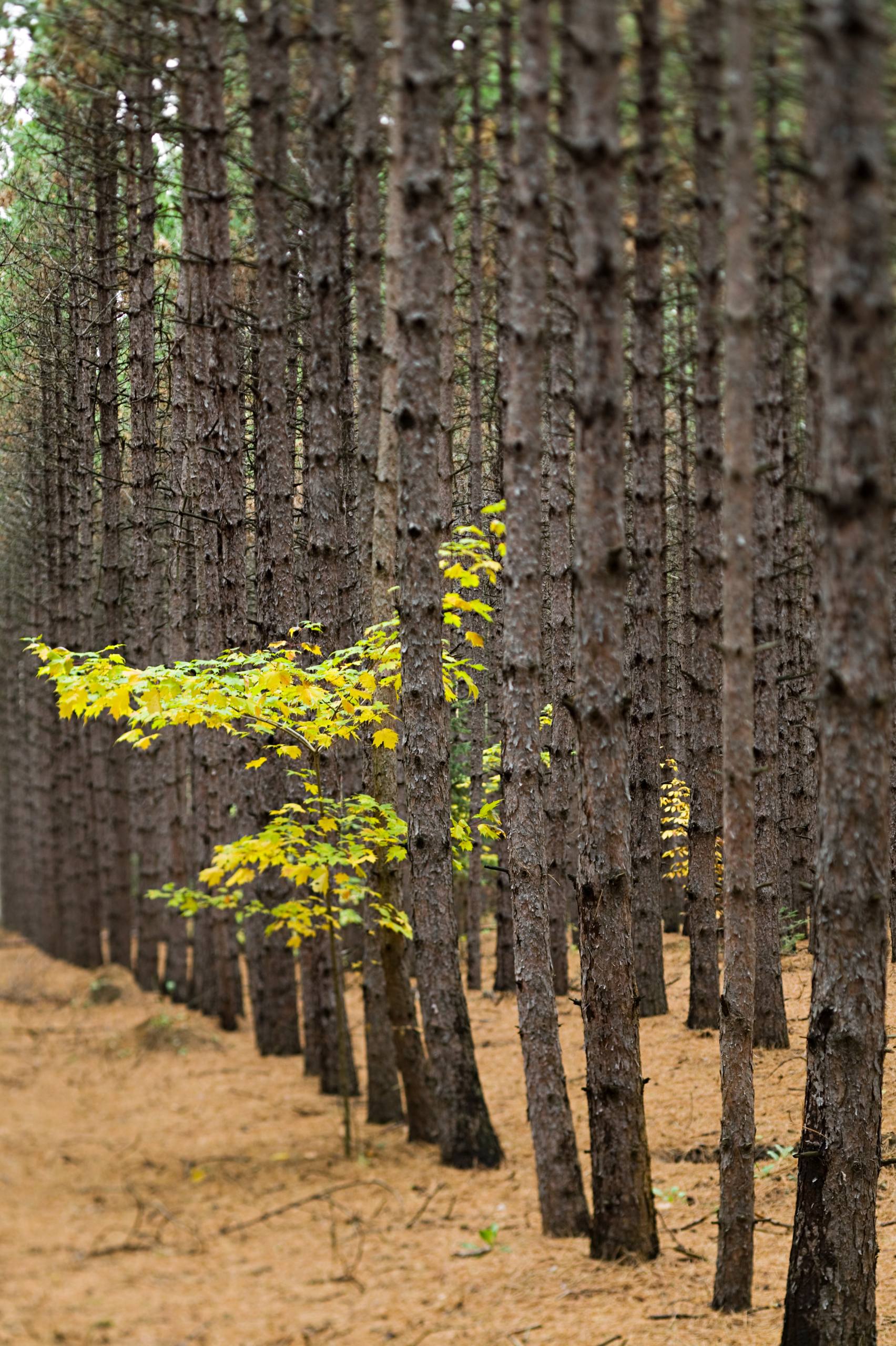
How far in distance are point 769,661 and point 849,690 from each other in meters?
5.71

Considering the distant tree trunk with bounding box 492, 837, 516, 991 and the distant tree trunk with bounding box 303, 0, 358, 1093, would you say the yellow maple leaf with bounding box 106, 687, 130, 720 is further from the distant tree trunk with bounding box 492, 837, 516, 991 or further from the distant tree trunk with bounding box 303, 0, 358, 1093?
the distant tree trunk with bounding box 492, 837, 516, 991

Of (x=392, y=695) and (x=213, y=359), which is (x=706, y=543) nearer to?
(x=392, y=695)

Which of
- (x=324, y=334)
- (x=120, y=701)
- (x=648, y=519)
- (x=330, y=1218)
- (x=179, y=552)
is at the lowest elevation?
(x=330, y=1218)

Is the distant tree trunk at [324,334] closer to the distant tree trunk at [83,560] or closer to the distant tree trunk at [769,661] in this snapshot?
the distant tree trunk at [769,661]

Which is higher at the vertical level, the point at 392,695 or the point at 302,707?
the point at 392,695

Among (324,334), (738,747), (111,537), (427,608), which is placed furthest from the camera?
(111,537)

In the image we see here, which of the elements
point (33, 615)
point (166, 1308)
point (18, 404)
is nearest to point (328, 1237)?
point (166, 1308)

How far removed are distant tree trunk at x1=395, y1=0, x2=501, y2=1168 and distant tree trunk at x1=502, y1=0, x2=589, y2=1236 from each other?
649 millimetres

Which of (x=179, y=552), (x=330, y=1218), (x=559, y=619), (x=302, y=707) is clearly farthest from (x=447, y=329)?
(x=330, y=1218)

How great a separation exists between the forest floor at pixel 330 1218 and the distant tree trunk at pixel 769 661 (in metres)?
0.60

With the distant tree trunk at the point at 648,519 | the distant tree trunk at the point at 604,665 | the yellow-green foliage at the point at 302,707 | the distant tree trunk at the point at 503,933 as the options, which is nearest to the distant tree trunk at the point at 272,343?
the yellow-green foliage at the point at 302,707

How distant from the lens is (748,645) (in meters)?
5.34

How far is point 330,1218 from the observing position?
795 centimetres

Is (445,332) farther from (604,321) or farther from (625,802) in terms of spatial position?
(625,802)
